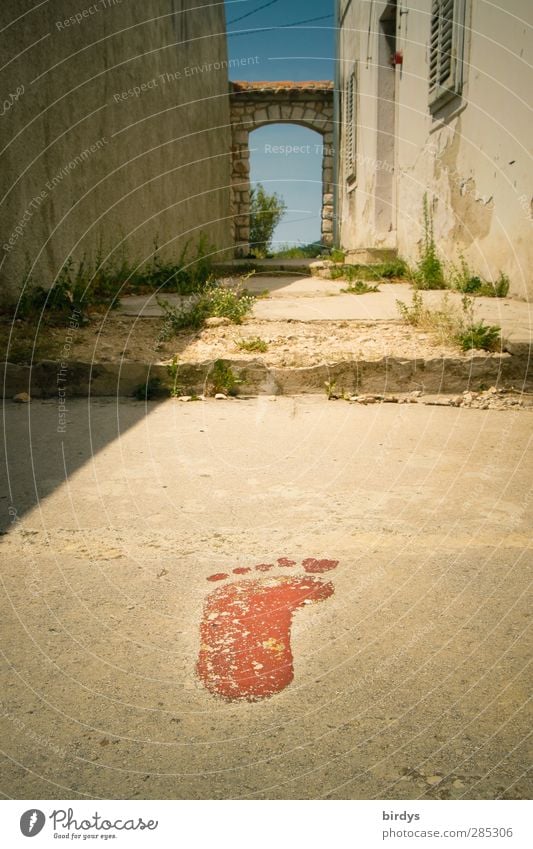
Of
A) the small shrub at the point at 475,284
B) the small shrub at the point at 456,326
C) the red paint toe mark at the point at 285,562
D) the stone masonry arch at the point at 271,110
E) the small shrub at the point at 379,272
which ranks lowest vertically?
the red paint toe mark at the point at 285,562

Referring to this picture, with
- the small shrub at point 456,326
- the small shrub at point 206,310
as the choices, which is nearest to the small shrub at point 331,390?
the small shrub at point 456,326

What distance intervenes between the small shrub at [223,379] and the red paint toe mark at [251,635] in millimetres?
2081

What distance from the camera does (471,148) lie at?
557cm

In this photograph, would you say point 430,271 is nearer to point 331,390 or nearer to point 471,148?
point 471,148

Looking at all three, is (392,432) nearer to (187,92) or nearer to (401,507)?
(401,507)

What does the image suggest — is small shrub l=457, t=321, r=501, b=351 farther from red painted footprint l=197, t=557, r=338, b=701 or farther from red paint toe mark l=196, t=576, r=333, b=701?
red paint toe mark l=196, t=576, r=333, b=701

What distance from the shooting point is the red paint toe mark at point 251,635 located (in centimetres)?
134

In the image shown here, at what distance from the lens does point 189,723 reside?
1.22 metres

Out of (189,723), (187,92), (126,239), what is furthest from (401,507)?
(187,92)

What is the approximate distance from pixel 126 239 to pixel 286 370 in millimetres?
3436

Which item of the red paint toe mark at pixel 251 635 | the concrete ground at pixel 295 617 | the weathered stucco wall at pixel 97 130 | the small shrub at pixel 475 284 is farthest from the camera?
the small shrub at pixel 475 284

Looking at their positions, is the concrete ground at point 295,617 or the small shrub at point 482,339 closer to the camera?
the concrete ground at point 295,617

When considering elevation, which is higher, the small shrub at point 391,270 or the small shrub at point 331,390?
the small shrub at point 391,270

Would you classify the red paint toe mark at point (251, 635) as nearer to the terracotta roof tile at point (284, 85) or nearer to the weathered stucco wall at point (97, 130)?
the weathered stucco wall at point (97, 130)
